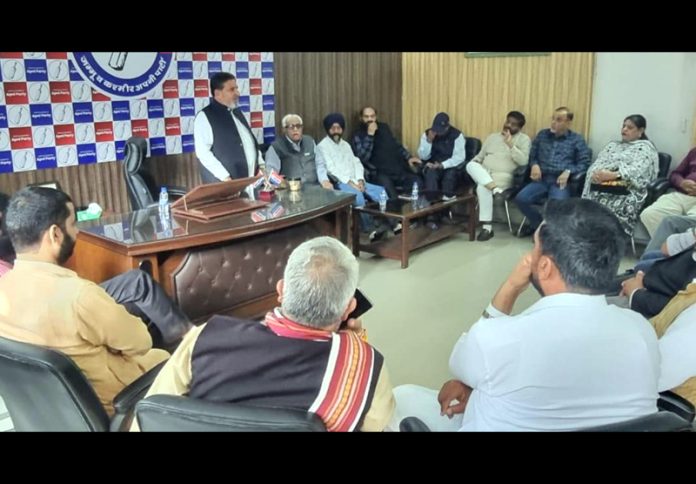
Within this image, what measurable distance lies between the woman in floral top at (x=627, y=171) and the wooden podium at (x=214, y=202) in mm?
2796

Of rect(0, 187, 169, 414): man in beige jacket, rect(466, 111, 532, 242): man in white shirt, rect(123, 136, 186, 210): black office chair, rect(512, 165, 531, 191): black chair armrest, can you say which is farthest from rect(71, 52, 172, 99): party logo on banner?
rect(512, 165, 531, 191): black chair armrest

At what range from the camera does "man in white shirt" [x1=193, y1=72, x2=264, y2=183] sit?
4.25 meters

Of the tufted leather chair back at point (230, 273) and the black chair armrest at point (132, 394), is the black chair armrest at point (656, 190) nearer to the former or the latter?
the tufted leather chair back at point (230, 273)

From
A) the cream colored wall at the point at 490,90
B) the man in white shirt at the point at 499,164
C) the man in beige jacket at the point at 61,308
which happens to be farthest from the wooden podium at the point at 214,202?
the cream colored wall at the point at 490,90

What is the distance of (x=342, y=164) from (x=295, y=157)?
46 centimetres

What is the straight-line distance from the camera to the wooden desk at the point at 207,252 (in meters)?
2.83

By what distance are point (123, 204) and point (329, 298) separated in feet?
12.4

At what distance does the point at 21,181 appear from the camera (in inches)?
165

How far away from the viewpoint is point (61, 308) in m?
1.73

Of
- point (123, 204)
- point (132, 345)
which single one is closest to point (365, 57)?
point (123, 204)

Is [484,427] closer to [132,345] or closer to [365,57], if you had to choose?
[132,345]

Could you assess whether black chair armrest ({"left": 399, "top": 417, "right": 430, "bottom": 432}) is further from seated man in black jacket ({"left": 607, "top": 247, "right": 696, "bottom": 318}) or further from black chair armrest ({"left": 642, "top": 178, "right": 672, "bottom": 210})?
black chair armrest ({"left": 642, "top": 178, "right": 672, "bottom": 210})

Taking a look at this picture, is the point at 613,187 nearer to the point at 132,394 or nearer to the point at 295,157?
the point at 295,157

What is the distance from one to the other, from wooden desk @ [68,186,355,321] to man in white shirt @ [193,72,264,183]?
852 mm
